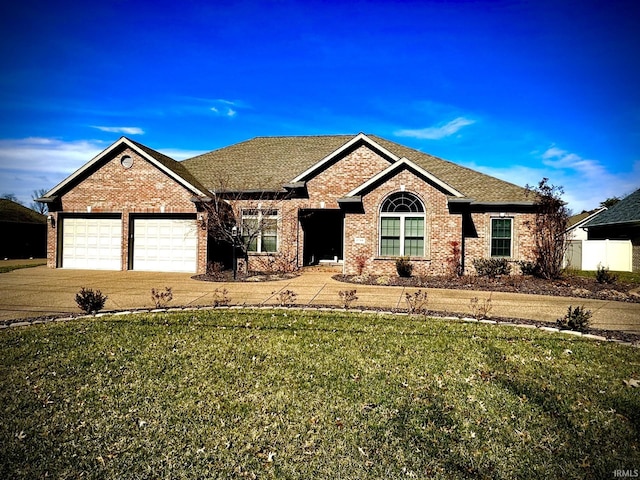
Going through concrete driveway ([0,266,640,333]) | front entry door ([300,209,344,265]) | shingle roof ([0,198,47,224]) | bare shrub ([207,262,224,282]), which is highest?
shingle roof ([0,198,47,224])

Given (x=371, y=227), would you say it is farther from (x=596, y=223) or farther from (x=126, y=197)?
(x=596, y=223)

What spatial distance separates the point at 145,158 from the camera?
60.2 ft

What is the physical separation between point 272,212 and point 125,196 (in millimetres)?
6825

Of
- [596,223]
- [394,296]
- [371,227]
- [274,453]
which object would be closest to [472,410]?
[274,453]

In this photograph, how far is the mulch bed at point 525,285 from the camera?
12.8 meters

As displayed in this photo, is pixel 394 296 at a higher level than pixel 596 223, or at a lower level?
lower

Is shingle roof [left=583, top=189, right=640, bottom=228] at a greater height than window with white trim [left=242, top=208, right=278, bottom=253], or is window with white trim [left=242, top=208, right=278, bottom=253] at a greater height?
shingle roof [left=583, top=189, right=640, bottom=228]

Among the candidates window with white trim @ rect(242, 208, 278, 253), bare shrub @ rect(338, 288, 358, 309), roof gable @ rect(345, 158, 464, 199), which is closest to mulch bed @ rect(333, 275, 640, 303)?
roof gable @ rect(345, 158, 464, 199)

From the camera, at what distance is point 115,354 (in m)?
6.65

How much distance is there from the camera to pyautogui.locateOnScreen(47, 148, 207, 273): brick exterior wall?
714 inches

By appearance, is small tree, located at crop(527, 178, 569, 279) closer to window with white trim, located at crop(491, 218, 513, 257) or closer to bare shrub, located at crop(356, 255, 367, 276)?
window with white trim, located at crop(491, 218, 513, 257)

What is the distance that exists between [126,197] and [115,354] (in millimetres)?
13697

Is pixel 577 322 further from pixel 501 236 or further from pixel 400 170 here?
pixel 501 236

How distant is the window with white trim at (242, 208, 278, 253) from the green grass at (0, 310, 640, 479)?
10841 millimetres
